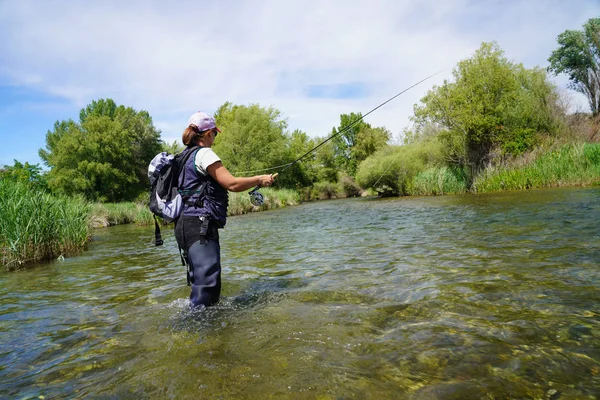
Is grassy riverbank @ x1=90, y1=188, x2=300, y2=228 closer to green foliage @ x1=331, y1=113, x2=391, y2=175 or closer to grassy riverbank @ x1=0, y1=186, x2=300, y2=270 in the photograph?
grassy riverbank @ x1=0, y1=186, x2=300, y2=270

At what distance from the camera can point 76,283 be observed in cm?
723

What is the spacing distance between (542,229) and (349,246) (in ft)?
14.6

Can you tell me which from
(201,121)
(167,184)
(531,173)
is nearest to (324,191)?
(531,173)

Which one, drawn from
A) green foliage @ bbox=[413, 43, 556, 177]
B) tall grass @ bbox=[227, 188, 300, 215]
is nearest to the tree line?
green foliage @ bbox=[413, 43, 556, 177]

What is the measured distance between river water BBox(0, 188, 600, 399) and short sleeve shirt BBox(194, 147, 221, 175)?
5.76 feet

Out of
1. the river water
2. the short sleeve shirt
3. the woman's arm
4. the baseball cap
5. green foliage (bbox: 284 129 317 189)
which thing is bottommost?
the river water

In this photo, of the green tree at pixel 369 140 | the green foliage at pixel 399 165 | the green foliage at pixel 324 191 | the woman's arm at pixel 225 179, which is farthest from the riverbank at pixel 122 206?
the green tree at pixel 369 140

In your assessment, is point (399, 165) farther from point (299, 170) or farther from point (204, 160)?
point (204, 160)

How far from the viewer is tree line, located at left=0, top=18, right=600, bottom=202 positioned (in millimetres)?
26188

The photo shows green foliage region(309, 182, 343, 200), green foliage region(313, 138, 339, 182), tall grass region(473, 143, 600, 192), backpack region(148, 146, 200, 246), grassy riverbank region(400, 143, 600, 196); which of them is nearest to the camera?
backpack region(148, 146, 200, 246)

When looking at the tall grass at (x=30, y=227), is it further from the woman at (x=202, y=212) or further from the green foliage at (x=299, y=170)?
the green foliage at (x=299, y=170)

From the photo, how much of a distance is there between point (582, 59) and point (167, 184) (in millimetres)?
50151

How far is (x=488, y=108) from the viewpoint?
26.4 m

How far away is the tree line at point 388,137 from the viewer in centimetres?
2619
